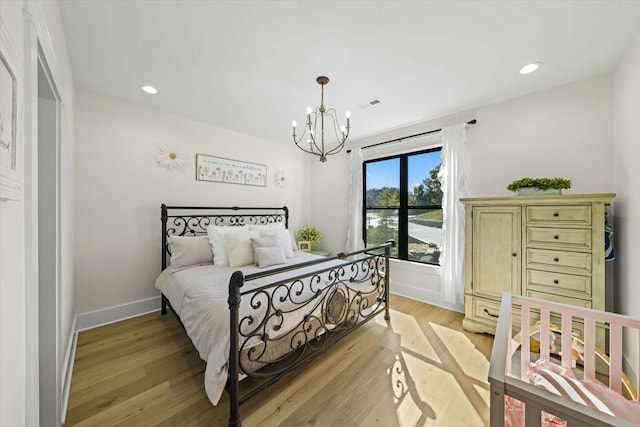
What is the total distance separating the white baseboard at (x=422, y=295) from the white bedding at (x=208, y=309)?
1.84 meters

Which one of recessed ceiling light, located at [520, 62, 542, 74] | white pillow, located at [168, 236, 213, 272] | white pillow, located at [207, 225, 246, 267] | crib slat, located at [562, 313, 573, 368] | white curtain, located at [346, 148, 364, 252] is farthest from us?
white curtain, located at [346, 148, 364, 252]

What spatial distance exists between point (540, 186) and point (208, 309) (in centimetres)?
311

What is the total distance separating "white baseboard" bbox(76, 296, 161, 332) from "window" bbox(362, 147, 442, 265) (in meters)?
3.24

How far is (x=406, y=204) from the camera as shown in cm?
364

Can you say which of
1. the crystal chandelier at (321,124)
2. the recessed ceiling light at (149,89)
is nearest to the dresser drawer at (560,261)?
the crystal chandelier at (321,124)

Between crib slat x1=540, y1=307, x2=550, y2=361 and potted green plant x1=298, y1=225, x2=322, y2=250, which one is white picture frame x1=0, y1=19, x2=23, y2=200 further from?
potted green plant x1=298, y1=225, x2=322, y2=250

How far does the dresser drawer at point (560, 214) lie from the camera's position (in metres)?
1.96

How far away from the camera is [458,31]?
1.65m

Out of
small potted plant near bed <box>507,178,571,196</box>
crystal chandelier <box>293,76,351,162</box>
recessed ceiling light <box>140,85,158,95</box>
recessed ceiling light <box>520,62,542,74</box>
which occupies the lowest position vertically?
small potted plant near bed <box>507,178,571,196</box>

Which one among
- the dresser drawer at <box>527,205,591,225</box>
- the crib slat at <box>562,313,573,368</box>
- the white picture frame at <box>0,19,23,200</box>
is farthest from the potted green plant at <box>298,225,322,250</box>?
the white picture frame at <box>0,19,23,200</box>

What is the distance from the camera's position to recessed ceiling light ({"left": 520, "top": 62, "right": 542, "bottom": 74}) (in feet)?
6.61

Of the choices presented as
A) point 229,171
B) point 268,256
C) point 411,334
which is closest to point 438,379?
point 411,334

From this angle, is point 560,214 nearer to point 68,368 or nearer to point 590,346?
point 590,346

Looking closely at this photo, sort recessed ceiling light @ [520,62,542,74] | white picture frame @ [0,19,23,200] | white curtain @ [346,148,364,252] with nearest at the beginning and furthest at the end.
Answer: white picture frame @ [0,19,23,200] → recessed ceiling light @ [520,62,542,74] → white curtain @ [346,148,364,252]
